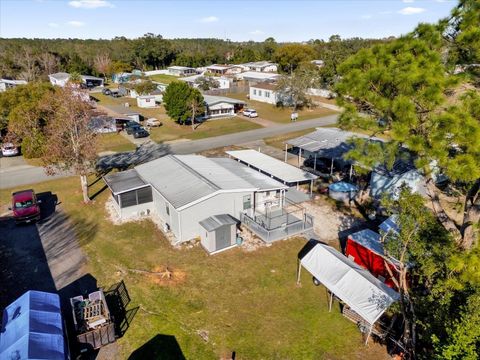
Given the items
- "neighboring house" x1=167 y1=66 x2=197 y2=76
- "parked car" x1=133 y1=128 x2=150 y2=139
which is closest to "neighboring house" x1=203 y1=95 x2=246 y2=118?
"parked car" x1=133 y1=128 x2=150 y2=139

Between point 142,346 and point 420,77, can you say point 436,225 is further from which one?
point 142,346

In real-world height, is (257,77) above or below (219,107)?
above

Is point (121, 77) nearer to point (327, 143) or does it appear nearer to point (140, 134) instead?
point (140, 134)

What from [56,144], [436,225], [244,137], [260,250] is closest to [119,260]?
[260,250]

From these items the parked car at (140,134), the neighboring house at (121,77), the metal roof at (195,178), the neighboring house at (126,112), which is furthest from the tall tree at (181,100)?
the neighboring house at (121,77)

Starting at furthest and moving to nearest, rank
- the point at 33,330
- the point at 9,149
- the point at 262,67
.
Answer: the point at 262,67
the point at 9,149
the point at 33,330

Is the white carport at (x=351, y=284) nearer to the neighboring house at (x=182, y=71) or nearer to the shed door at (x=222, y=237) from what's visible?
the shed door at (x=222, y=237)

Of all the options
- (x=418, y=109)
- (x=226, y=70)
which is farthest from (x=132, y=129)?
(x=226, y=70)
